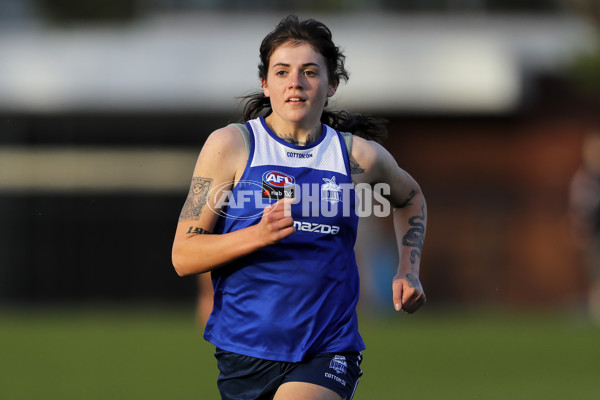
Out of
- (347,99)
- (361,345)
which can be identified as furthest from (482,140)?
(361,345)

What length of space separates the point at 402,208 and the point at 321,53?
3.21 ft

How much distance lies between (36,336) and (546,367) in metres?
6.70

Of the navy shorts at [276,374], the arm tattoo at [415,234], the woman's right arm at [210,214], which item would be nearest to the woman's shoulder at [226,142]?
the woman's right arm at [210,214]

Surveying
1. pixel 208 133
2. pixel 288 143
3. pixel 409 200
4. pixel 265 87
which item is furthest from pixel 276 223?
pixel 208 133

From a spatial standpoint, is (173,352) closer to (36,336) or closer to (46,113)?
(36,336)

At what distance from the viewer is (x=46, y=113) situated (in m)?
22.1

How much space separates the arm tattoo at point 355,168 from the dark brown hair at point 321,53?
1.38 ft

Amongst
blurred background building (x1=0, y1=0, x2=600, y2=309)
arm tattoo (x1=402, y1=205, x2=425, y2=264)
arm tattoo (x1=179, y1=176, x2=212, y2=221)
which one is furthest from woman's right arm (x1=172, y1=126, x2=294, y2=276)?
blurred background building (x1=0, y1=0, x2=600, y2=309)

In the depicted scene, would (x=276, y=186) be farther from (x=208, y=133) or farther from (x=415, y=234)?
(x=208, y=133)

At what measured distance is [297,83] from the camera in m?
5.17

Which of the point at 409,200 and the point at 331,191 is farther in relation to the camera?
the point at 409,200

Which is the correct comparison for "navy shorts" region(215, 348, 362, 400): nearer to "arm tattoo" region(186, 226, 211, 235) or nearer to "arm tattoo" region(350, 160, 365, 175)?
"arm tattoo" region(186, 226, 211, 235)

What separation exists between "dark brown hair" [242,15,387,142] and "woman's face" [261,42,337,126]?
4 cm

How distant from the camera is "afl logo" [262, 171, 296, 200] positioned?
5.05m
